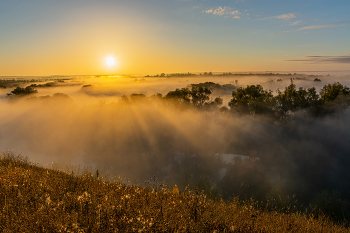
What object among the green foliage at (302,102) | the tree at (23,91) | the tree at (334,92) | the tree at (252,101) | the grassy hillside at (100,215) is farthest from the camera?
the tree at (23,91)

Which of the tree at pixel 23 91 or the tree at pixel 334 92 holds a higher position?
the tree at pixel 23 91

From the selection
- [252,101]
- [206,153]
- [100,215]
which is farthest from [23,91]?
[100,215]

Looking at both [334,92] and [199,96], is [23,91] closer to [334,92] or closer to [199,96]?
[199,96]

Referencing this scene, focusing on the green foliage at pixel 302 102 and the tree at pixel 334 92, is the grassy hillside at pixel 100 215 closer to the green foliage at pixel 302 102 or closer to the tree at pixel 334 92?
the green foliage at pixel 302 102

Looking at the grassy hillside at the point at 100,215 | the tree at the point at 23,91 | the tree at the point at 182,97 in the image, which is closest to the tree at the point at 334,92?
the tree at the point at 182,97

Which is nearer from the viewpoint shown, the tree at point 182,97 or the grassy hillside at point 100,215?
the grassy hillside at point 100,215

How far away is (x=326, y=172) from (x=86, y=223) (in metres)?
57.6

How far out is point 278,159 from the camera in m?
51.4

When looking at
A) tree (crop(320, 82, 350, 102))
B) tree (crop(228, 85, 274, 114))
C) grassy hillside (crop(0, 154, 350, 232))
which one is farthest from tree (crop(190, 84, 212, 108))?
grassy hillside (crop(0, 154, 350, 232))

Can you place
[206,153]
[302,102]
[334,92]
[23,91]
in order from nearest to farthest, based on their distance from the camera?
[334,92]
[302,102]
[206,153]
[23,91]

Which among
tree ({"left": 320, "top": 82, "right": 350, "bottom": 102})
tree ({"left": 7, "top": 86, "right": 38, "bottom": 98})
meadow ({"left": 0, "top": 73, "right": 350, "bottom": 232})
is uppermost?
tree ({"left": 7, "top": 86, "right": 38, "bottom": 98})


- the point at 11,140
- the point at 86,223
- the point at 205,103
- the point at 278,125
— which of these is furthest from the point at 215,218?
the point at 11,140

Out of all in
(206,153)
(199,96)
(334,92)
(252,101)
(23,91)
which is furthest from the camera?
(23,91)

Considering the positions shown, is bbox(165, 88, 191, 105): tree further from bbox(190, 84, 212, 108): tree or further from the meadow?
bbox(190, 84, 212, 108): tree
